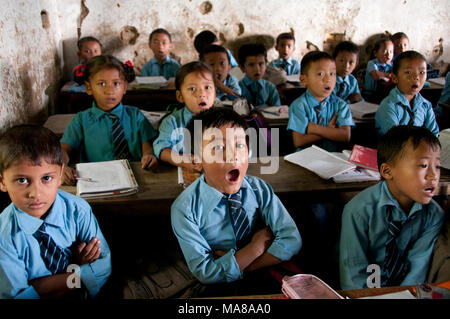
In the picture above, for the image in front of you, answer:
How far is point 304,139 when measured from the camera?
253cm

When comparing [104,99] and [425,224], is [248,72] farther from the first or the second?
[425,224]

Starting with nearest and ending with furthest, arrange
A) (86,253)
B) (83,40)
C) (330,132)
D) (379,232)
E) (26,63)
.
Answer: (86,253), (379,232), (330,132), (26,63), (83,40)

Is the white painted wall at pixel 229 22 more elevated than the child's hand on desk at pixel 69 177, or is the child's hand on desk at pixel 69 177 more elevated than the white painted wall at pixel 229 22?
the white painted wall at pixel 229 22

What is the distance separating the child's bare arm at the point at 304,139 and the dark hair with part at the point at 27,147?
163 cm

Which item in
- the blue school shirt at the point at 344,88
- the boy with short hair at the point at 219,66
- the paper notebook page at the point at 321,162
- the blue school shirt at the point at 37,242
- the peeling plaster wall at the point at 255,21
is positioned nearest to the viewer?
the blue school shirt at the point at 37,242

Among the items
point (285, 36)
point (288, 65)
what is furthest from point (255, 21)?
point (288, 65)

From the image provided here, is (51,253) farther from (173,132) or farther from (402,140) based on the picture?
(402,140)

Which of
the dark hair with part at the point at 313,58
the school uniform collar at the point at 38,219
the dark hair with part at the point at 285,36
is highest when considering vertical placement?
the dark hair with part at the point at 285,36

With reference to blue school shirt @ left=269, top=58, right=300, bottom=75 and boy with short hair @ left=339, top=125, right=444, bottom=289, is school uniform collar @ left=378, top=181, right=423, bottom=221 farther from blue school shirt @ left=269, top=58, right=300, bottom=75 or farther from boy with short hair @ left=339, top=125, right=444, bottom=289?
blue school shirt @ left=269, top=58, right=300, bottom=75

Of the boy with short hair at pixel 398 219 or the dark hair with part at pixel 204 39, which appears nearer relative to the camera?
the boy with short hair at pixel 398 219

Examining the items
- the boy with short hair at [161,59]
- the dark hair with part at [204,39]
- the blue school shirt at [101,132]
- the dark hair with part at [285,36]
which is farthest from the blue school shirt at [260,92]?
the dark hair with part at [285,36]

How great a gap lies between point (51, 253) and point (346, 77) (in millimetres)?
3552

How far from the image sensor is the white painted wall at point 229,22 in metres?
4.51

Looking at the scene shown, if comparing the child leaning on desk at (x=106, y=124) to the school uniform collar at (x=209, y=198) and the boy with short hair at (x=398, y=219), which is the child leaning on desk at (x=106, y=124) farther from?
the boy with short hair at (x=398, y=219)
